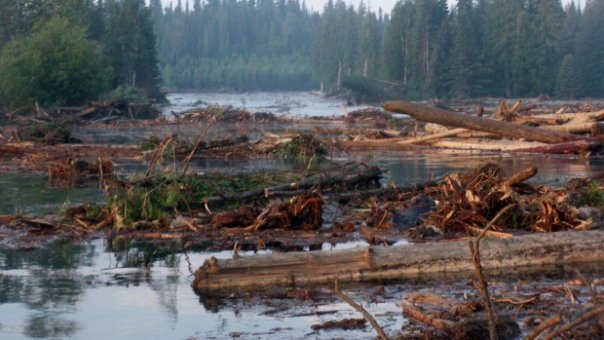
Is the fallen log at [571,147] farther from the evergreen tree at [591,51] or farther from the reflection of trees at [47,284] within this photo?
the evergreen tree at [591,51]

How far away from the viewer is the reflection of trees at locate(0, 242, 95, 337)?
22.7ft

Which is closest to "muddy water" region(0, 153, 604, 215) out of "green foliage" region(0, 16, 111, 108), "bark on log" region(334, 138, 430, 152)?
"bark on log" region(334, 138, 430, 152)

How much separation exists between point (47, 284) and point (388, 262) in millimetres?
3344

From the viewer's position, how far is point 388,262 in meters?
8.13

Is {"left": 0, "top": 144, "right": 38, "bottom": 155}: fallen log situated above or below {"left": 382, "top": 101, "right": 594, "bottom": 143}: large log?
below

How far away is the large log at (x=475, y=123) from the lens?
10.9 meters

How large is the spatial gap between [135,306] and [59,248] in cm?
326

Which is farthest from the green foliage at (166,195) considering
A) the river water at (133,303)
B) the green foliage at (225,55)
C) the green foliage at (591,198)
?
the green foliage at (225,55)

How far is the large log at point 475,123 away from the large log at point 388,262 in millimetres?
2571

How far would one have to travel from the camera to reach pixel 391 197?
13.3 metres

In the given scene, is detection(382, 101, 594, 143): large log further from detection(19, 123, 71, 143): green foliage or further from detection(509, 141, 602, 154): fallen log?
detection(19, 123, 71, 143): green foliage

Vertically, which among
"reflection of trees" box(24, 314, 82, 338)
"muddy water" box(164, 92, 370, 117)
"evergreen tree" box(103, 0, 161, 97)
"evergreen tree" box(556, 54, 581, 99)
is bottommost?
"muddy water" box(164, 92, 370, 117)

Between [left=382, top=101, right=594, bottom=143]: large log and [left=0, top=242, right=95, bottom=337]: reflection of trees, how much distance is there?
4145 millimetres

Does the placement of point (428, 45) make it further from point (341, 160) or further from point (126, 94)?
point (341, 160)
